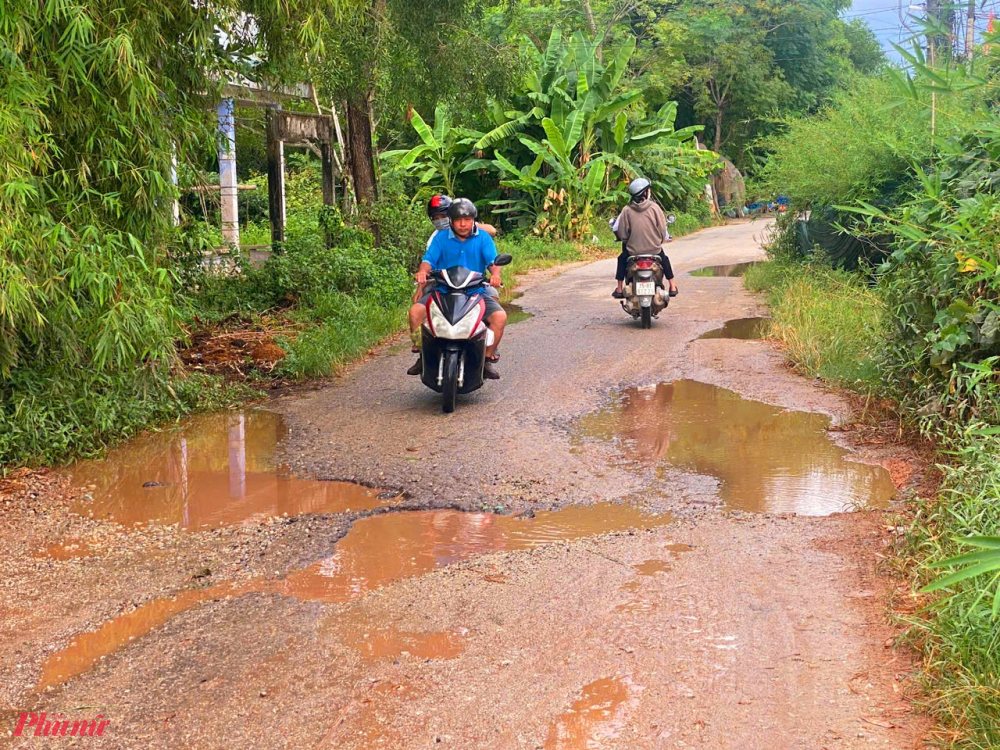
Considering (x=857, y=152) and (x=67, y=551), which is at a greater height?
(x=857, y=152)

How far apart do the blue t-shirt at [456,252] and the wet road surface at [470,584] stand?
44.8 inches

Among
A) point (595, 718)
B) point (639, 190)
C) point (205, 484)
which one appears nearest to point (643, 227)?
point (639, 190)

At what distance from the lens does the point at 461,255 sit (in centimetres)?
791

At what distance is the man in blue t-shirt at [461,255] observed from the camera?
25.6 feet

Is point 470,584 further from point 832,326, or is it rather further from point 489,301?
point 832,326

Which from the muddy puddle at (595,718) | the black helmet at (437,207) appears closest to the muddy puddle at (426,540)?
the muddy puddle at (595,718)

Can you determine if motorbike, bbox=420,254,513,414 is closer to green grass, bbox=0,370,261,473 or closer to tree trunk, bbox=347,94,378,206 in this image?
green grass, bbox=0,370,261,473

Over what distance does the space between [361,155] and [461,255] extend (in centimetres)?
696

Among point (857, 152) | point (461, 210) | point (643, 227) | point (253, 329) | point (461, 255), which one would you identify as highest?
point (857, 152)

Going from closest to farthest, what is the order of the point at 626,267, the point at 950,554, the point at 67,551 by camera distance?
1. the point at 950,554
2. the point at 67,551
3. the point at 626,267

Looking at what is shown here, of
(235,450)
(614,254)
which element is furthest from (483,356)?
(614,254)

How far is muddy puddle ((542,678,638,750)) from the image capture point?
3.28 meters

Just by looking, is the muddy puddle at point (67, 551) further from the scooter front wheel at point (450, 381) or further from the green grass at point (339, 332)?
the green grass at point (339, 332)

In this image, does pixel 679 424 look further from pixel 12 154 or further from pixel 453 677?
pixel 12 154
